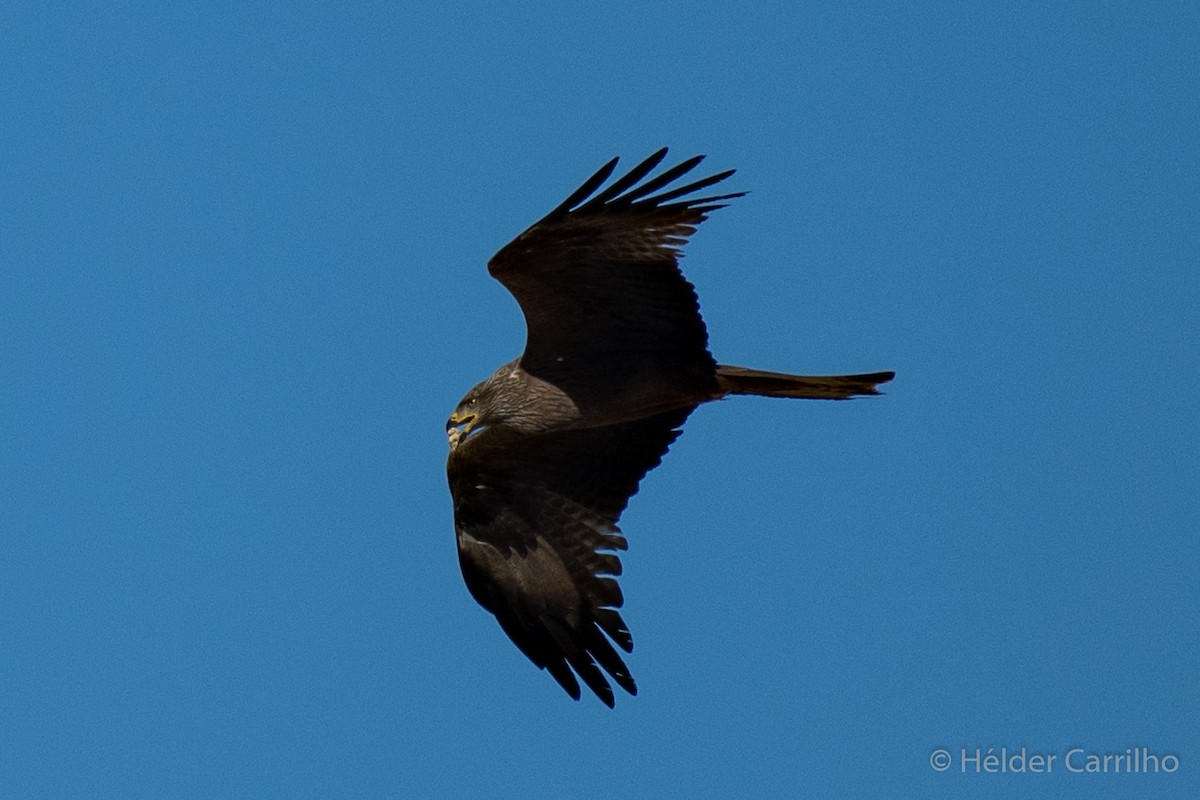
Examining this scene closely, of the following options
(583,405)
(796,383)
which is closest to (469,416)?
(583,405)

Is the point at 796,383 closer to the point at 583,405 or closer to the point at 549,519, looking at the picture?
the point at 583,405

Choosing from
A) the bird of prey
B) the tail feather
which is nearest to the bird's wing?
the bird of prey

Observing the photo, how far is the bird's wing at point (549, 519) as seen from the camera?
9719 millimetres

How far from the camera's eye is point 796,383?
8938 mm

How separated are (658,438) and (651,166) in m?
1.76

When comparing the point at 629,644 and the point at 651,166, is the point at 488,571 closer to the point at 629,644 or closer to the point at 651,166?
the point at 629,644

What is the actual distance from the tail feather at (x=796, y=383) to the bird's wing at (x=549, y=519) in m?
0.66

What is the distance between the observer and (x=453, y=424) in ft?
32.1

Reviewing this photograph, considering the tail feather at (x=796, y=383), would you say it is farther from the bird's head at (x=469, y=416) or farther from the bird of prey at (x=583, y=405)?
the bird's head at (x=469, y=416)

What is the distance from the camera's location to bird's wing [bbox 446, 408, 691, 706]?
9719 mm

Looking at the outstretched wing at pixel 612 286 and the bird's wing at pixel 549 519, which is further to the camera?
the bird's wing at pixel 549 519

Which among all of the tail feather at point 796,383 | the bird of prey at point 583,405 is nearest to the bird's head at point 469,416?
the bird of prey at point 583,405

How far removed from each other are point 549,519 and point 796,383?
1731 millimetres

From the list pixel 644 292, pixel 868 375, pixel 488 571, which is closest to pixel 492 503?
pixel 488 571
